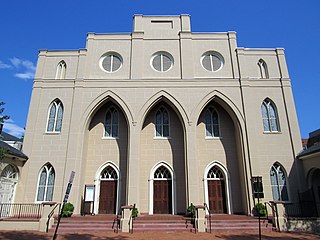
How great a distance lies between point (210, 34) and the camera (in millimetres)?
18859

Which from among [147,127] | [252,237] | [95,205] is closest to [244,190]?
[252,237]

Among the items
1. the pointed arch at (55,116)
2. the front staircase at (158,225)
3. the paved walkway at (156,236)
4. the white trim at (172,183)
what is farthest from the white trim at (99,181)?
the paved walkway at (156,236)

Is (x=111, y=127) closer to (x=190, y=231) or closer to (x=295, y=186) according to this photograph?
(x=190, y=231)

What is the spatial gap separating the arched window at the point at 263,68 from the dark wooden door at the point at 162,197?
1113 cm

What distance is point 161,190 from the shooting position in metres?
16.1

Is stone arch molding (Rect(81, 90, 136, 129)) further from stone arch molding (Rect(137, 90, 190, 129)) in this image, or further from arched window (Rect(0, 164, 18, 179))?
arched window (Rect(0, 164, 18, 179))

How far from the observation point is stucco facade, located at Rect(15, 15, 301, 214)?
50.4ft

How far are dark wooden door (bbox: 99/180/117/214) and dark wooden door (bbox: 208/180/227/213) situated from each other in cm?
671

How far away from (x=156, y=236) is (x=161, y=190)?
5531mm

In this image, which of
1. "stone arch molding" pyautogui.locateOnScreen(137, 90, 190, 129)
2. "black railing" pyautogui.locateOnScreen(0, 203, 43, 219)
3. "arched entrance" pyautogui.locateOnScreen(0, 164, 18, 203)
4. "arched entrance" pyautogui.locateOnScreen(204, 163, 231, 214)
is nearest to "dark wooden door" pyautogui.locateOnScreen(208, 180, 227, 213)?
"arched entrance" pyautogui.locateOnScreen(204, 163, 231, 214)

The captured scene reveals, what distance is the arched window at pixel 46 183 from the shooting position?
1488 cm

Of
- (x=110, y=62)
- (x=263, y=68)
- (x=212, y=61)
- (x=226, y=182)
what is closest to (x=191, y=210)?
(x=226, y=182)

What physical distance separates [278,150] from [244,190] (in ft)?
12.3

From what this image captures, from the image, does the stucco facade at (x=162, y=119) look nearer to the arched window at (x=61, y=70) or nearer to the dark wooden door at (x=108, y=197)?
the arched window at (x=61, y=70)
